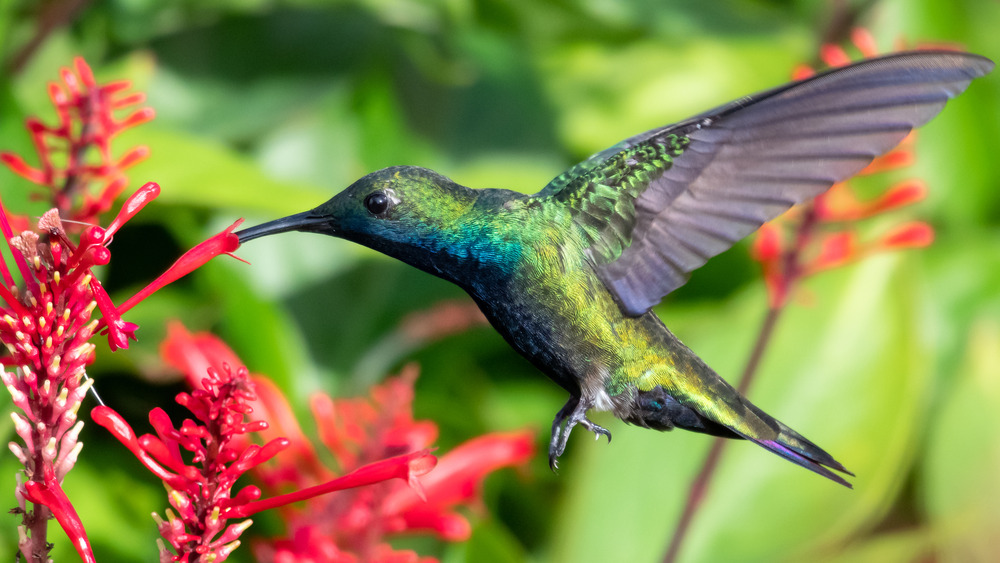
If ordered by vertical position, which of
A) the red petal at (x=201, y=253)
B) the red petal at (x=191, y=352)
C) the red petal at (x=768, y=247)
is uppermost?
the red petal at (x=768, y=247)

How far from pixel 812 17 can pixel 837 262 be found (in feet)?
5.29

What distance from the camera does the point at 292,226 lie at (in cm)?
83

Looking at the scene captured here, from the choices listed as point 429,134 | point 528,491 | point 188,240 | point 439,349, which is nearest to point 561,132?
point 429,134

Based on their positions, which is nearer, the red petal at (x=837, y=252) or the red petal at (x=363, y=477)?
the red petal at (x=363, y=477)

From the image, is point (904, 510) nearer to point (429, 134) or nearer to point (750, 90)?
point (750, 90)

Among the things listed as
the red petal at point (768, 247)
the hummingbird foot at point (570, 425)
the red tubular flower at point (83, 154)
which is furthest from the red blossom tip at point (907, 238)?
the red tubular flower at point (83, 154)

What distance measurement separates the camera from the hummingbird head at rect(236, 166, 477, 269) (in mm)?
864

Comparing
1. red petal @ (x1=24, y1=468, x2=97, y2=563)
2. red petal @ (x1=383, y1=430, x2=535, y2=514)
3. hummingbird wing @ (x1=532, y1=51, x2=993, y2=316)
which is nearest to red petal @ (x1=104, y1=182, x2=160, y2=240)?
red petal @ (x1=24, y1=468, x2=97, y2=563)

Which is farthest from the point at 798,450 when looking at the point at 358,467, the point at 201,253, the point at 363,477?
the point at 201,253

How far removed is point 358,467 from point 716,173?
460 millimetres

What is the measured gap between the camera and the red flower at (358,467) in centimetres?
114

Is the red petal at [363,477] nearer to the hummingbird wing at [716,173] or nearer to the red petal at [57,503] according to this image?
the red petal at [57,503]

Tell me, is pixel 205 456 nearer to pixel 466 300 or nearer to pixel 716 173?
pixel 716 173

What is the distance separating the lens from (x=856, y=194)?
7.61 feet
